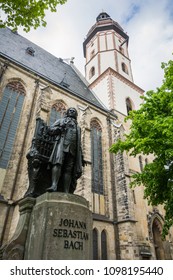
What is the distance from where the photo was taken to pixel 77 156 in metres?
4.05

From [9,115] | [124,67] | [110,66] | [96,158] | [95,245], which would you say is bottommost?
[95,245]

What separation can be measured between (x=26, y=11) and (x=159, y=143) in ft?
17.3

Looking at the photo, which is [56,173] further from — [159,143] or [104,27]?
[104,27]

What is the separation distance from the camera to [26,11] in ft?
14.8

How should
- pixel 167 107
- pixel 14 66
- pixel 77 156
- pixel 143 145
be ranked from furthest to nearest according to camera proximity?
pixel 14 66
pixel 167 107
pixel 143 145
pixel 77 156

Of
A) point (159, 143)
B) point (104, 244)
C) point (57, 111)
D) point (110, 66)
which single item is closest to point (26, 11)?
point (159, 143)

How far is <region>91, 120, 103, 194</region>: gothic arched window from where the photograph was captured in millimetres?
13131

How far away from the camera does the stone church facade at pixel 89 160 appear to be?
1030 centimetres

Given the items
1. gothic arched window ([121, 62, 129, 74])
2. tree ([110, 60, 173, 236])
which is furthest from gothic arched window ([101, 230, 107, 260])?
gothic arched window ([121, 62, 129, 74])

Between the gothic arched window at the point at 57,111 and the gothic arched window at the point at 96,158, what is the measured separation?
9.78 feet

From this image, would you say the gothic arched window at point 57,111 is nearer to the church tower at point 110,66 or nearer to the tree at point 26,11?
the church tower at point 110,66

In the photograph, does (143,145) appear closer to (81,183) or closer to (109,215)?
(81,183)

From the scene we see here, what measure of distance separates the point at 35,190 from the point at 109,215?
31.9 feet
